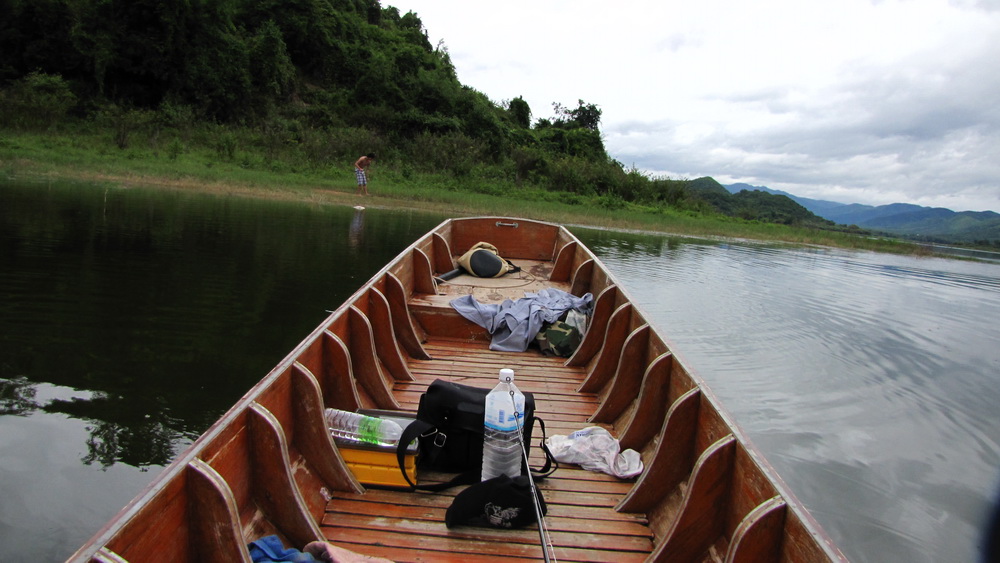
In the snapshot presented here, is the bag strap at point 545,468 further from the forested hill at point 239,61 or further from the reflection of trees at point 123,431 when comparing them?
the forested hill at point 239,61

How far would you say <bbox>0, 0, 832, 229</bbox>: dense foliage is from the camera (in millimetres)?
23844

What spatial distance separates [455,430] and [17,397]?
149 inches

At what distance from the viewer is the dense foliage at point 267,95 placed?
23844mm

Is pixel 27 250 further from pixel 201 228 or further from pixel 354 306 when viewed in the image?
pixel 354 306

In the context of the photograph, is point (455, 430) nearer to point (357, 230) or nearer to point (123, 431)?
point (123, 431)

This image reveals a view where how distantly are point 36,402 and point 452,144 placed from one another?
2457cm

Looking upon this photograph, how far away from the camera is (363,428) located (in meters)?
2.99

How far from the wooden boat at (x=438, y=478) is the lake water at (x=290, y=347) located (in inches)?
26.6

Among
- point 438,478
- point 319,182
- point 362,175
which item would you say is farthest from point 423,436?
point 319,182

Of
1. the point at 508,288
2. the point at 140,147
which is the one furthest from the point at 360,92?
the point at 508,288

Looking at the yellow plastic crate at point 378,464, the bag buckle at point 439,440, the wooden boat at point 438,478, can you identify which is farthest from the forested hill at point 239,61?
the bag buckle at point 439,440

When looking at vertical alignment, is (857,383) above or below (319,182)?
below

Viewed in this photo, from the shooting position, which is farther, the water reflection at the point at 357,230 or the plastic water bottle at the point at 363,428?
the water reflection at the point at 357,230

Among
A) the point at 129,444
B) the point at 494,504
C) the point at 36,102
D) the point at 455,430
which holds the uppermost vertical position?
the point at 36,102
